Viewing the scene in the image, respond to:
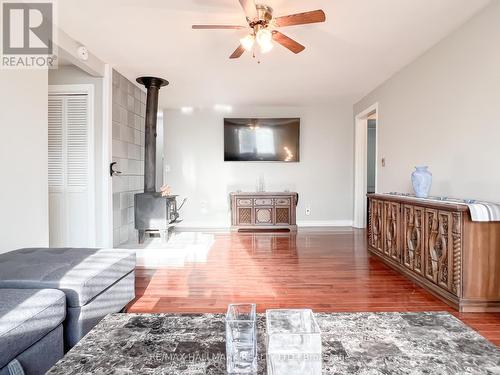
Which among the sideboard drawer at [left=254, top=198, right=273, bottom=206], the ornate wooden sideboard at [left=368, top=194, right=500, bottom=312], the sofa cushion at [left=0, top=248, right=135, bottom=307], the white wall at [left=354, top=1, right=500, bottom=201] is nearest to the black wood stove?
the sideboard drawer at [left=254, top=198, right=273, bottom=206]

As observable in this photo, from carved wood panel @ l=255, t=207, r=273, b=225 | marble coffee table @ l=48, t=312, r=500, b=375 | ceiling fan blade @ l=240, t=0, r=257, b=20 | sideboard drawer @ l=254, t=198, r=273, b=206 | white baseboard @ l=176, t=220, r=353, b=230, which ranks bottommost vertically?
white baseboard @ l=176, t=220, r=353, b=230

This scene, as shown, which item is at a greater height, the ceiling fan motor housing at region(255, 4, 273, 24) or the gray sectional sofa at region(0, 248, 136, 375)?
the ceiling fan motor housing at region(255, 4, 273, 24)

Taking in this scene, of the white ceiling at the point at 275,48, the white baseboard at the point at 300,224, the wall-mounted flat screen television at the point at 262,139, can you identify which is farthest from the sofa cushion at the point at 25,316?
the wall-mounted flat screen television at the point at 262,139

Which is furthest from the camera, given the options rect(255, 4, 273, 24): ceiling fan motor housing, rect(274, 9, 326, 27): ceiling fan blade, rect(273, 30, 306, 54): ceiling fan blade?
rect(273, 30, 306, 54): ceiling fan blade

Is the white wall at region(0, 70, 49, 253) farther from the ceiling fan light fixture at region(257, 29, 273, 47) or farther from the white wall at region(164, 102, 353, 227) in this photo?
the white wall at region(164, 102, 353, 227)

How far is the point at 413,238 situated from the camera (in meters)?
2.60

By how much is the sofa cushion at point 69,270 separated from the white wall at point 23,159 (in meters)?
0.34

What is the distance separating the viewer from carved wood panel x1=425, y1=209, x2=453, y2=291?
2107mm

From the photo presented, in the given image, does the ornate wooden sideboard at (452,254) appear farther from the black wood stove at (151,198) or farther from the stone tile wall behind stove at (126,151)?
the stone tile wall behind stove at (126,151)

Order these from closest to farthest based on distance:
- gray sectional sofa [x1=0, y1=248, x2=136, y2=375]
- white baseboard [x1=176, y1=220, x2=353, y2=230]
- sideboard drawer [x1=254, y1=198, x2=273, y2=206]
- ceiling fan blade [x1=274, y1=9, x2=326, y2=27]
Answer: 1. gray sectional sofa [x1=0, y1=248, x2=136, y2=375]
2. ceiling fan blade [x1=274, y1=9, x2=326, y2=27]
3. sideboard drawer [x1=254, y1=198, x2=273, y2=206]
4. white baseboard [x1=176, y1=220, x2=353, y2=230]

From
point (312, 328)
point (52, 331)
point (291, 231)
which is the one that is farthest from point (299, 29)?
point (291, 231)

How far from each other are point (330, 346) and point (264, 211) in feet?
14.4

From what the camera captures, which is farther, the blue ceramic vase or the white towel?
the blue ceramic vase

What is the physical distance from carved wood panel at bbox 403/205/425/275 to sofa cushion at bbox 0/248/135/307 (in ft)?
7.82
